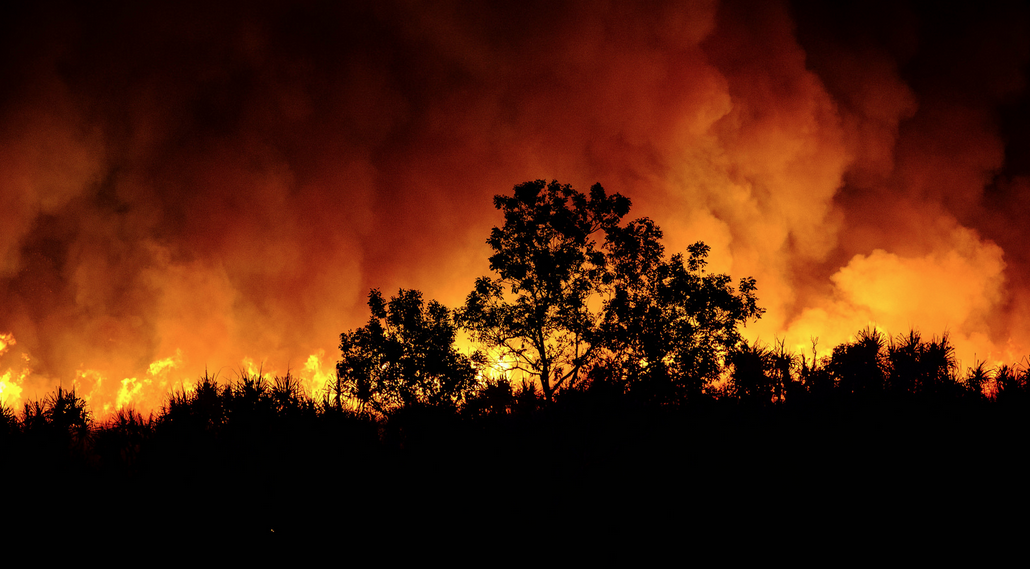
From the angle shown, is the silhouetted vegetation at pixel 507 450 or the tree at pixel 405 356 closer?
the silhouetted vegetation at pixel 507 450

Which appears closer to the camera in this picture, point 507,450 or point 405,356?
point 507,450

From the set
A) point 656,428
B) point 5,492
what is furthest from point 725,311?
point 5,492

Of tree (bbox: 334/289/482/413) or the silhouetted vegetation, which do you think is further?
tree (bbox: 334/289/482/413)

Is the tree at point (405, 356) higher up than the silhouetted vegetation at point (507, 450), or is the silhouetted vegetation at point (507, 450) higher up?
the tree at point (405, 356)

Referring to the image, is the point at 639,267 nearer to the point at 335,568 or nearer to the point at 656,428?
the point at 656,428

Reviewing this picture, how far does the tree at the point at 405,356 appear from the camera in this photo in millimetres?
29656

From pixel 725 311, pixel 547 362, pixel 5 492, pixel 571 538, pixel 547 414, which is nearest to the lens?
pixel 571 538

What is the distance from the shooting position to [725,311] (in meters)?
26.4

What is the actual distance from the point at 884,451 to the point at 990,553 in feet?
9.09

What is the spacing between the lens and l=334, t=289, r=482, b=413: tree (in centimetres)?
2966

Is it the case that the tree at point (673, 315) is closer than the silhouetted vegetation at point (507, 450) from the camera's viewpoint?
No

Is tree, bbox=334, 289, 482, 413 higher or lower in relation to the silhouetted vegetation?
higher

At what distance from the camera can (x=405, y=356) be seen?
100ft

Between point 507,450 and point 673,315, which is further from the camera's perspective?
point 673,315
